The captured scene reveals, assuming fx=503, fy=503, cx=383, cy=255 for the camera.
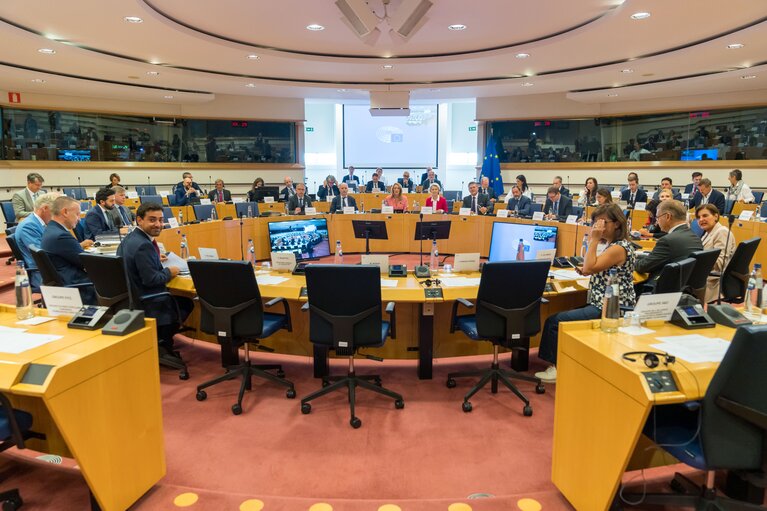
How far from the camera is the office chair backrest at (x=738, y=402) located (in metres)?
1.81

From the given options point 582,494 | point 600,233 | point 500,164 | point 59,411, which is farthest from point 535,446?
point 500,164

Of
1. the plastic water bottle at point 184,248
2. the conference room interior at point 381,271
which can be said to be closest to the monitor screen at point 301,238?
the conference room interior at point 381,271

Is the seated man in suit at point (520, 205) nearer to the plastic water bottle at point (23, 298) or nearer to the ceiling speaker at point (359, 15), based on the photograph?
the ceiling speaker at point (359, 15)

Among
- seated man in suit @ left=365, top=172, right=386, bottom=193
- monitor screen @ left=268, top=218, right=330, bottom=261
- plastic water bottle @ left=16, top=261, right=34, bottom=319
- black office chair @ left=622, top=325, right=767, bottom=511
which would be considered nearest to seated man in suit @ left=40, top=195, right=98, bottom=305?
plastic water bottle @ left=16, top=261, right=34, bottom=319

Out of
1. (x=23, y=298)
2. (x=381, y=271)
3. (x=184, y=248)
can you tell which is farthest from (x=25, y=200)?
(x=381, y=271)

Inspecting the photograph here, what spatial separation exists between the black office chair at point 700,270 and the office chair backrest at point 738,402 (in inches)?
92.1

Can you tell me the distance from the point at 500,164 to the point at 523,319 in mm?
10967

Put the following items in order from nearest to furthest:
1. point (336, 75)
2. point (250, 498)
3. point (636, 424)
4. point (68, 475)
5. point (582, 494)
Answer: point (636, 424) → point (582, 494) → point (250, 498) → point (68, 475) → point (336, 75)

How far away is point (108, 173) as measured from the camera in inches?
488

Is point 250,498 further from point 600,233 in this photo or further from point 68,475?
point 600,233

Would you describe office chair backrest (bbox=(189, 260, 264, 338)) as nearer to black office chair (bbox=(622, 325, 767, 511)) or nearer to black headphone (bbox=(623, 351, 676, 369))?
black headphone (bbox=(623, 351, 676, 369))

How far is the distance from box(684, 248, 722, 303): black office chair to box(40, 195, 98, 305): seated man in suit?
506 centimetres

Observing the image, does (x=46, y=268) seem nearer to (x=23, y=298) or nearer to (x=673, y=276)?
(x=23, y=298)

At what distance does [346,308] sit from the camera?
3.29m
